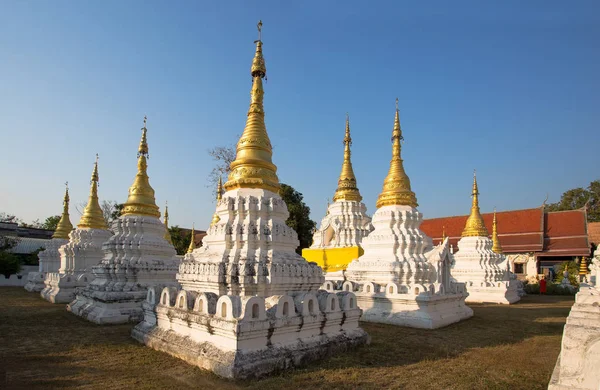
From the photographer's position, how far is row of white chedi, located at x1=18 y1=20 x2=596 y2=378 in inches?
255

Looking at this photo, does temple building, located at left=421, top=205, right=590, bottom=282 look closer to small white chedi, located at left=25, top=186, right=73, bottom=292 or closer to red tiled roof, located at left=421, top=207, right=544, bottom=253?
red tiled roof, located at left=421, top=207, right=544, bottom=253

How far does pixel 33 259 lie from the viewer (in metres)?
33.1

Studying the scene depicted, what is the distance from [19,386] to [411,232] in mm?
11728

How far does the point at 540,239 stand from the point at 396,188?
895 inches

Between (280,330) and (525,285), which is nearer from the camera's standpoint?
(280,330)

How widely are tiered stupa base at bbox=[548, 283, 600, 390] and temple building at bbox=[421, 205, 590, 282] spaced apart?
28229 millimetres

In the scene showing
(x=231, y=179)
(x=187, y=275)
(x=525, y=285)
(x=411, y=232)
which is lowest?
(x=525, y=285)

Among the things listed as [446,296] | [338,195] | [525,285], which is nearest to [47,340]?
[446,296]

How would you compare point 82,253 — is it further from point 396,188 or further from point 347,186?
point 396,188

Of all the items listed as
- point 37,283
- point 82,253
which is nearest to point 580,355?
point 82,253

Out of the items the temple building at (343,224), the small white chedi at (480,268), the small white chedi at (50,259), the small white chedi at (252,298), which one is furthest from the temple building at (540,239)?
the small white chedi at (50,259)

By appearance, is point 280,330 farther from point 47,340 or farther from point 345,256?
point 345,256

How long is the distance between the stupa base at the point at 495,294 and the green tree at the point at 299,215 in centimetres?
1488

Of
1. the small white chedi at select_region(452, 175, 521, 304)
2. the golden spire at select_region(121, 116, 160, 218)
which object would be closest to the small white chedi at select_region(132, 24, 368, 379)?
the golden spire at select_region(121, 116, 160, 218)
